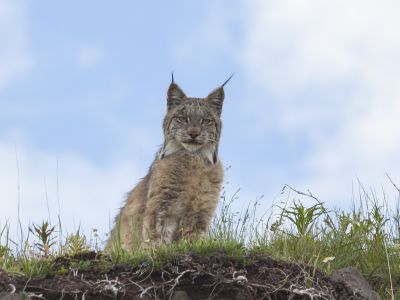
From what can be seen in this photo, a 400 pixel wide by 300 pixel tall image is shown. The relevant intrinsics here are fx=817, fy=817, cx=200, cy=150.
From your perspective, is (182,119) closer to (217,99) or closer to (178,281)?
(217,99)

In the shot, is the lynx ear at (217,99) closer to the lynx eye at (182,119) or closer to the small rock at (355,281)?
the lynx eye at (182,119)

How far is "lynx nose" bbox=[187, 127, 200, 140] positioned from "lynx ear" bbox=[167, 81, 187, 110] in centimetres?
48

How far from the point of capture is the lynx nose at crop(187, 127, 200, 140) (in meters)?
9.92

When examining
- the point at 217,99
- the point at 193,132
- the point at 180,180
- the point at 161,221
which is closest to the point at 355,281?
the point at 161,221

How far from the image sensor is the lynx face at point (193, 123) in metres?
9.98

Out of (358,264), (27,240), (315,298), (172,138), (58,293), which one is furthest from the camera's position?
(172,138)

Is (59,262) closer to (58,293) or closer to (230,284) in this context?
(58,293)

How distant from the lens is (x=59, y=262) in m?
6.95

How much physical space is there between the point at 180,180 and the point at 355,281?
283 centimetres

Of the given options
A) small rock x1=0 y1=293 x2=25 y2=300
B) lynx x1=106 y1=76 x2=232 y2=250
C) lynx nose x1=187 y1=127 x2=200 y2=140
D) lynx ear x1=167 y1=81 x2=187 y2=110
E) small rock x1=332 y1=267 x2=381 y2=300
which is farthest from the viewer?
lynx ear x1=167 y1=81 x2=187 y2=110

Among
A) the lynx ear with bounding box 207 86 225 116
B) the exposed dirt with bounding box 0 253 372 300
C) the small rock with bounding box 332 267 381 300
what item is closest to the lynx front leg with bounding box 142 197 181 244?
the lynx ear with bounding box 207 86 225 116

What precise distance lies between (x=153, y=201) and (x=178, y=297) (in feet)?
10.6

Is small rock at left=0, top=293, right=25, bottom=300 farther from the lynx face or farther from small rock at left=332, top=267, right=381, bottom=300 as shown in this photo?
the lynx face

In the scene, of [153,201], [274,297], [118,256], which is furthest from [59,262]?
[153,201]
